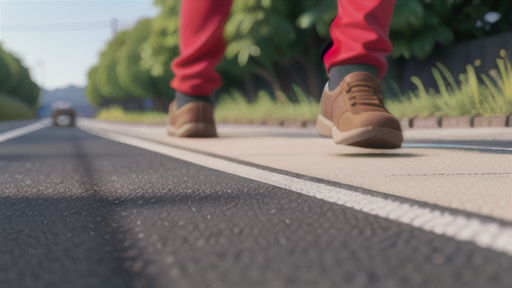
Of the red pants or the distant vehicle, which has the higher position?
the red pants

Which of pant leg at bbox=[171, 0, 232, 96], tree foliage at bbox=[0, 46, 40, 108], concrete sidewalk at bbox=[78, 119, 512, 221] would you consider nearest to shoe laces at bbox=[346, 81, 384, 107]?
concrete sidewalk at bbox=[78, 119, 512, 221]

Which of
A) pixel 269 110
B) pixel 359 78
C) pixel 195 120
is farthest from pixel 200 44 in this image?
pixel 269 110

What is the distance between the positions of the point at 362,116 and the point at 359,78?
37 centimetres

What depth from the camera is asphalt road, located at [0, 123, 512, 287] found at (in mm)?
1211

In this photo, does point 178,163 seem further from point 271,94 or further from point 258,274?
point 271,94

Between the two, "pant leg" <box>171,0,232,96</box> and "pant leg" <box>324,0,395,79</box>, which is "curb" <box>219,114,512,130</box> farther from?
"pant leg" <box>324,0,395,79</box>

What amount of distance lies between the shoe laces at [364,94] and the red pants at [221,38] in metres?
0.23

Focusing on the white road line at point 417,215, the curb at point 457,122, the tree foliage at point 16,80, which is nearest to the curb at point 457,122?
the curb at point 457,122

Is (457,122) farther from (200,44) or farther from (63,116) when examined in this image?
(63,116)

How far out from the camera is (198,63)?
5.71 metres

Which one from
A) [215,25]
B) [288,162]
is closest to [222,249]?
[288,162]

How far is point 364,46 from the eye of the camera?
3953mm

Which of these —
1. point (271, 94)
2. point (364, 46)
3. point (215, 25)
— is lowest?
point (271, 94)

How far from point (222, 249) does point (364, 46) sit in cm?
279
